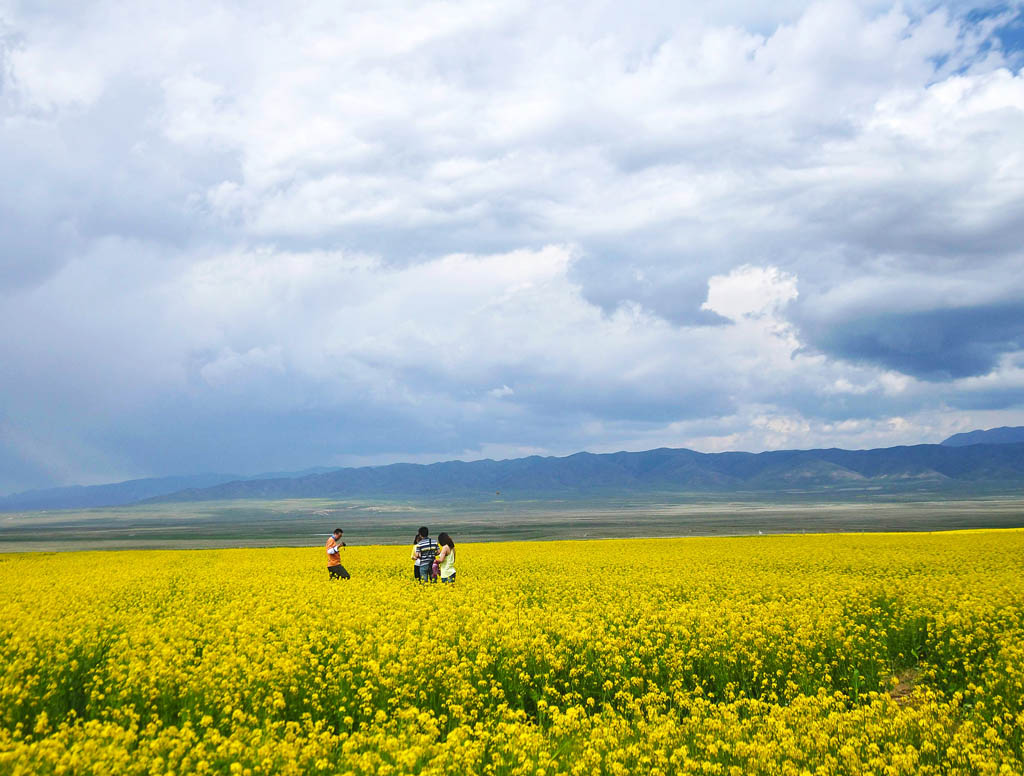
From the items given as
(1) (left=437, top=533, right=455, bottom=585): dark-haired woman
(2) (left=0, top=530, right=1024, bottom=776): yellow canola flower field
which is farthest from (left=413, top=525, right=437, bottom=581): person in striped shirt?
(2) (left=0, top=530, right=1024, bottom=776): yellow canola flower field

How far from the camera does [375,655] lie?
11.8m

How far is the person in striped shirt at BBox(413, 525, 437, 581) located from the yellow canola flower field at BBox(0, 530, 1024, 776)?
1422 millimetres

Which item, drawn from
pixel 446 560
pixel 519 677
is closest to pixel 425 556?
pixel 446 560

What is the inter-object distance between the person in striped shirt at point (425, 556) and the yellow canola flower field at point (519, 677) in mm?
1422

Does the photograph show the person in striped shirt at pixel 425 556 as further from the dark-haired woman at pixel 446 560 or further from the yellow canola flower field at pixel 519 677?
the yellow canola flower field at pixel 519 677

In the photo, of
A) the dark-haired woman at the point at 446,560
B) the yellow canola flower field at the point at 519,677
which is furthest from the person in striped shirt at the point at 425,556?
the yellow canola flower field at the point at 519,677

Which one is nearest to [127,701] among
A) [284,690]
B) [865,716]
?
[284,690]

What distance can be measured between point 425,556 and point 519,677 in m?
11.1

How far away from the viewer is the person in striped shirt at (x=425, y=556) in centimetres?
2166

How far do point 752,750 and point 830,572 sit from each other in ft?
62.8

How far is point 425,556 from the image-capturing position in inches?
866

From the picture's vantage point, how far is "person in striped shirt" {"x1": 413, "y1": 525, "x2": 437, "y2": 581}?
21.7 m

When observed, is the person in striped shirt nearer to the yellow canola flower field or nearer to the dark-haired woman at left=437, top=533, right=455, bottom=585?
the dark-haired woman at left=437, top=533, right=455, bottom=585

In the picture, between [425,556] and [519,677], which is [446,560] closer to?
[425,556]
